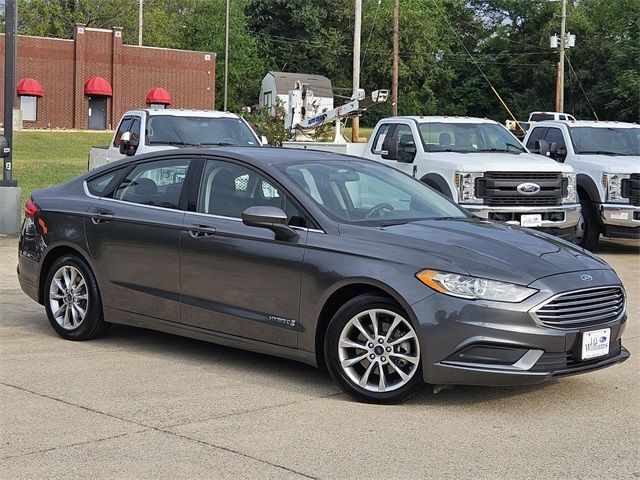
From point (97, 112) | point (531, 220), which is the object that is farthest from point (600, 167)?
point (97, 112)

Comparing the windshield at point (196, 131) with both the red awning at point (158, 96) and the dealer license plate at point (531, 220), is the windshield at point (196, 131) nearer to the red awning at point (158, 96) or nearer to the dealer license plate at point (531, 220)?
the dealer license plate at point (531, 220)

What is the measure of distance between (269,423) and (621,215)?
10546 mm

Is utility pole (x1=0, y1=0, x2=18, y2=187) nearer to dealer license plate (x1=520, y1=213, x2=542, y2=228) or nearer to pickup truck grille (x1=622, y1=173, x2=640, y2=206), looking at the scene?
dealer license plate (x1=520, y1=213, x2=542, y2=228)

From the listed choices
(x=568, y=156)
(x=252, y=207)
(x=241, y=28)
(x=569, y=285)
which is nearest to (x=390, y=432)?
(x=569, y=285)

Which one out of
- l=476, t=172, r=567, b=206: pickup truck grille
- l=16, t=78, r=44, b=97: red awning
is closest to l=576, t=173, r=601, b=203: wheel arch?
l=476, t=172, r=567, b=206: pickup truck grille

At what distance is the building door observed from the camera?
68.4 metres

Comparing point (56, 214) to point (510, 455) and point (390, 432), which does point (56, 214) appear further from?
point (510, 455)

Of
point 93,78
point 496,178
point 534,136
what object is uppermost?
point 93,78

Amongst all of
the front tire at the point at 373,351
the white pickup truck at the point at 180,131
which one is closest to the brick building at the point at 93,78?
the white pickup truck at the point at 180,131

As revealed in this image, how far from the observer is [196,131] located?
614 inches

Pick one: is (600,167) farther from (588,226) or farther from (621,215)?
(588,226)

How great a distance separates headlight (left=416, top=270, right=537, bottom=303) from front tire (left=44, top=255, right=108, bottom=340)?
3019 mm

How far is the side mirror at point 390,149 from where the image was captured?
49.8 feet

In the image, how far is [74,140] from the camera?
5003cm
